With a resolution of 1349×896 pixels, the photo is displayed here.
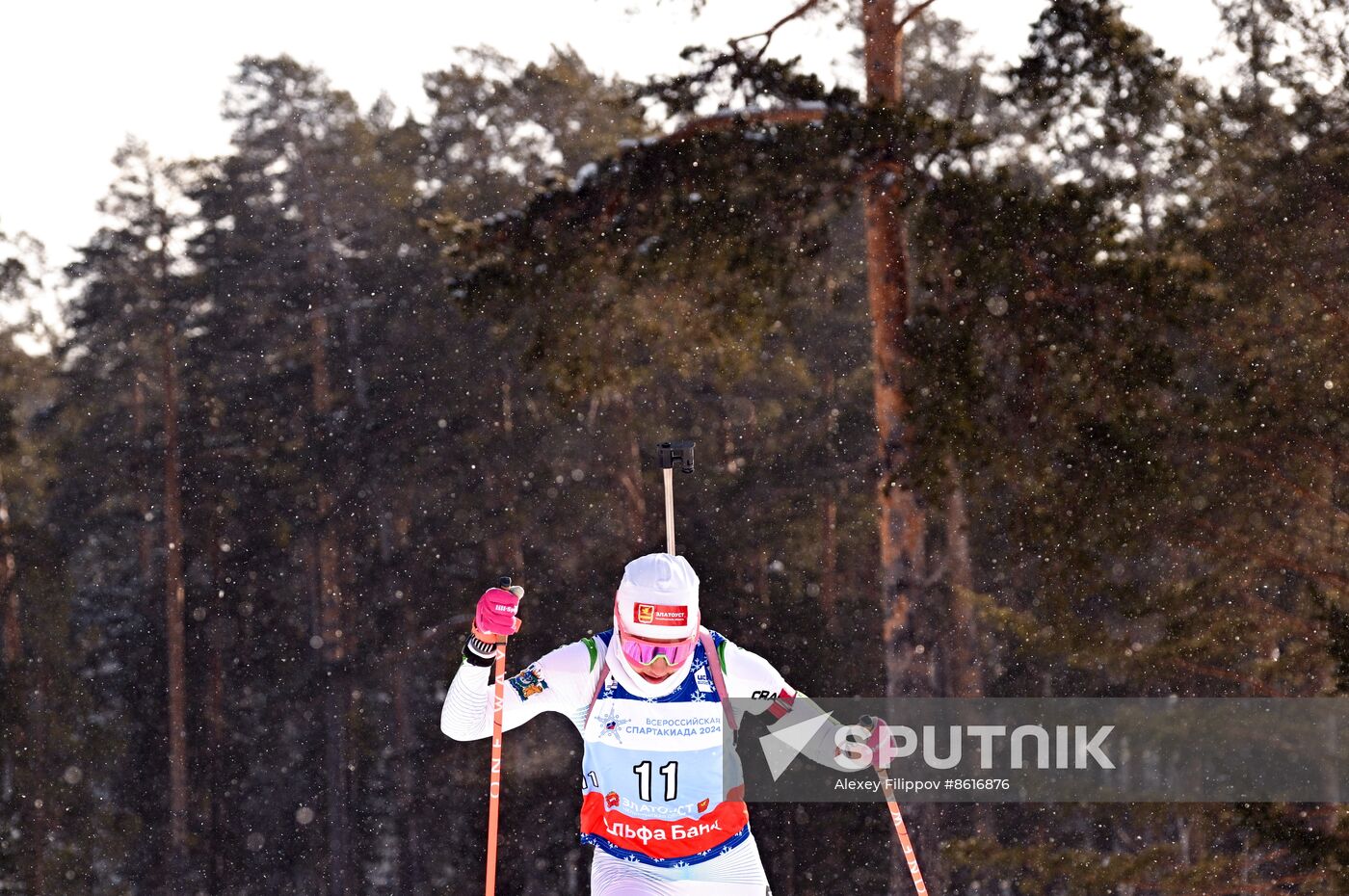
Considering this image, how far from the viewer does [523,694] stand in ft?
21.8

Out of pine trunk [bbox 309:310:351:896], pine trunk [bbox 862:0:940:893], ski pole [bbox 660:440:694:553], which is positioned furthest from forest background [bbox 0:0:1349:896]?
ski pole [bbox 660:440:694:553]

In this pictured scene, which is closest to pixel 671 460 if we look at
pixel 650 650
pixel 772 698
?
pixel 650 650

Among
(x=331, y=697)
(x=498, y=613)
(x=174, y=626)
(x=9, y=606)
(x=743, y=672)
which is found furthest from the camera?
(x=9, y=606)

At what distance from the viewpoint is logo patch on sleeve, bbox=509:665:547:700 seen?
261 inches

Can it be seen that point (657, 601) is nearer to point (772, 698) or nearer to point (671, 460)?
point (671, 460)

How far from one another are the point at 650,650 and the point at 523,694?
0.65m

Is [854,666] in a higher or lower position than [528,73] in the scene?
lower

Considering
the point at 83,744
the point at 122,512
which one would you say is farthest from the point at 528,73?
the point at 83,744

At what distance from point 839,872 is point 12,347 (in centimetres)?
1985

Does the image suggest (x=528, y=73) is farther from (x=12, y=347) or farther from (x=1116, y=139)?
(x=1116, y=139)

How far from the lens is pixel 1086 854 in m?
13.3

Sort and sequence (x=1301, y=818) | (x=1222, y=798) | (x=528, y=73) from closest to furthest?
(x=1301, y=818)
(x=1222, y=798)
(x=528, y=73)

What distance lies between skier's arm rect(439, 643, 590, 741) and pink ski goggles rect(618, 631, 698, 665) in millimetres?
284

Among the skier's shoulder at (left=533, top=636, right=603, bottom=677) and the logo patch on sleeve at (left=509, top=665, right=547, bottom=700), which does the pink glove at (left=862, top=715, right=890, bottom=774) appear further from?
the logo patch on sleeve at (left=509, top=665, right=547, bottom=700)
